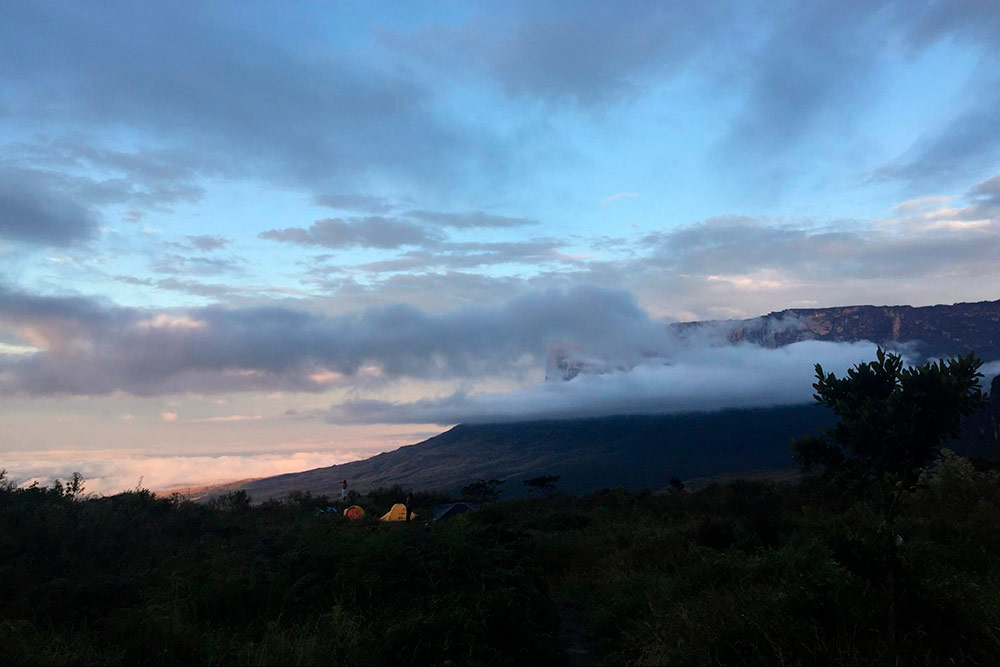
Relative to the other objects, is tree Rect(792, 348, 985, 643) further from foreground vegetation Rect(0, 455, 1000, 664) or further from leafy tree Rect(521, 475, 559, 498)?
leafy tree Rect(521, 475, 559, 498)

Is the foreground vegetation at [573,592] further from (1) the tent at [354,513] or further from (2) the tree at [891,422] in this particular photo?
(1) the tent at [354,513]

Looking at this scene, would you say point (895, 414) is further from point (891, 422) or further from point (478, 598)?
point (478, 598)

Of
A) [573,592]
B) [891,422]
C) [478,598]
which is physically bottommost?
[573,592]

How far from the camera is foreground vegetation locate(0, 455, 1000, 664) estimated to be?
7.58 m

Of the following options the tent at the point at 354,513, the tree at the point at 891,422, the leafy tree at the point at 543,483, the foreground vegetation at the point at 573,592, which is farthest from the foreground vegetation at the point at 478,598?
the leafy tree at the point at 543,483

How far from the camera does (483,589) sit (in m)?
10.5

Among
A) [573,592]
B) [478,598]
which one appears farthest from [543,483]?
[478,598]

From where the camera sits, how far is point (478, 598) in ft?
33.0

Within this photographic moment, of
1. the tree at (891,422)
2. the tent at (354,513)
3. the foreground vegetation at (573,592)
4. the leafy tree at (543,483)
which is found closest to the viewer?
the foreground vegetation at (573,592)

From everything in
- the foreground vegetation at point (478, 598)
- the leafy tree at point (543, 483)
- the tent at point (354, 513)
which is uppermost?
the foreground vegetation at point (478, 598)

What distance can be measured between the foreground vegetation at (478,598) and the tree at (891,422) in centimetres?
72

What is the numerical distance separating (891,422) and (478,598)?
21.5ft

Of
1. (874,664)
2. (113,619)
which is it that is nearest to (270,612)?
(113,619)

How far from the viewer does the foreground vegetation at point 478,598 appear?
24.9 ft
